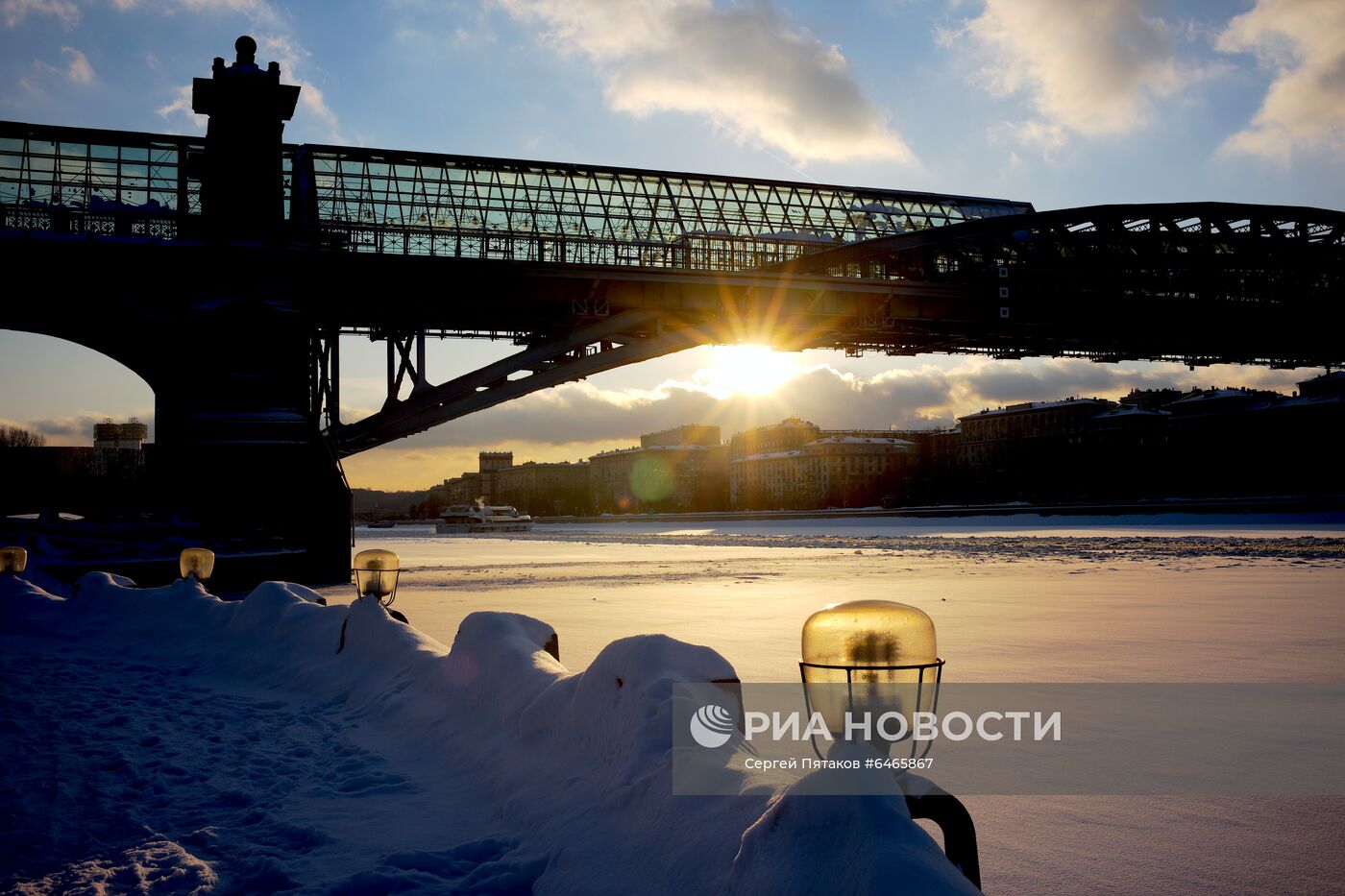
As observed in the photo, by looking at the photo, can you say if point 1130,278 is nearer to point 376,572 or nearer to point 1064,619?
point 1064,619

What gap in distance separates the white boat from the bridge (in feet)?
142

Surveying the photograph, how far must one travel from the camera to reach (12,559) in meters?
12.2

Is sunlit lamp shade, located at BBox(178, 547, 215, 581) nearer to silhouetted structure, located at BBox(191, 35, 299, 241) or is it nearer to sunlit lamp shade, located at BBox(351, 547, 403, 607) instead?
sunlit lamp shade, located at BBox(351, 547, 403, 607)

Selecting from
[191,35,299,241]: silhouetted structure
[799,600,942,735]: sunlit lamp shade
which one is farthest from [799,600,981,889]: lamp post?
[191,35,299,241]: silhouetted structure

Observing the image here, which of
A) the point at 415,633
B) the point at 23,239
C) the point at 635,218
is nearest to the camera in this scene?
the point at 415,633

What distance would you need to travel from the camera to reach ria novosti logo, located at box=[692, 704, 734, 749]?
10.7 ft

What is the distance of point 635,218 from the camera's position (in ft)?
88.0

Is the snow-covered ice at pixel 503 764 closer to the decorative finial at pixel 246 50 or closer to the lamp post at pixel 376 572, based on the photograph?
the lamp post at pixel 376 572

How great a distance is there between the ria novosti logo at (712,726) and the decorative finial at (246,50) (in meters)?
19.8

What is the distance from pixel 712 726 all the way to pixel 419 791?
1829 mm

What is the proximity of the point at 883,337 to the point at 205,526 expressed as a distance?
19455 mm

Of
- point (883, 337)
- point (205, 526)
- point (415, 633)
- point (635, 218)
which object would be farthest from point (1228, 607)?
point (635, 218)

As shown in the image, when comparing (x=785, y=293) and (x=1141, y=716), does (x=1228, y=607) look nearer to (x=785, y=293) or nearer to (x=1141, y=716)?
(x=1141, y=716)

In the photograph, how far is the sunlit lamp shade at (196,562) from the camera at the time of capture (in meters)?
11.9
